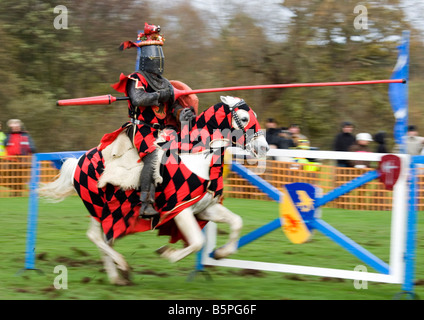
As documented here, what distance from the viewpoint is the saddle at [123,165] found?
5668 millimetres

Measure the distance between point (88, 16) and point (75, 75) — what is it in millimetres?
1650

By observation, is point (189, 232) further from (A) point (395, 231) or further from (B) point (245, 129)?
(A) point (395, 231)

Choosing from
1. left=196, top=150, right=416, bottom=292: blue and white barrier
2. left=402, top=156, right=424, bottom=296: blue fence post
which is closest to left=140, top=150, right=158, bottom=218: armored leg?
left=196, top=150, right=416, bottom=292: blue and white barrier

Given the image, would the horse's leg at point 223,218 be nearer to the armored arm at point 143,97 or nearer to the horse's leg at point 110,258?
the horse's leg at point 110,258

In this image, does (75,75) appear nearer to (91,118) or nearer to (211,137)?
(91,118)

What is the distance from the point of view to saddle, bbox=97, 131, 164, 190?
5.67 m

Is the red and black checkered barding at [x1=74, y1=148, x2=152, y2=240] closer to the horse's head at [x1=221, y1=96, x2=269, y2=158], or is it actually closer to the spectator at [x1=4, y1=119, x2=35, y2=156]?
the horse's head at [x1=221, y1=96, x2=269, y2=158]

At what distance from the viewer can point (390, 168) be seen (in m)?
5.11

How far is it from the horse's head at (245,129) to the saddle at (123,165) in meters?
0.67

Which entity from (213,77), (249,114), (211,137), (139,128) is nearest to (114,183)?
(139,128)

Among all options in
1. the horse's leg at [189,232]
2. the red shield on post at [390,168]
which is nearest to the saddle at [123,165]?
the horse's leg at [189,232]

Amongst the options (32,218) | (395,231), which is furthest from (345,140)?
(32,218)

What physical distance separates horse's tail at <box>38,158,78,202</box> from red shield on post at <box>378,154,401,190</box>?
2.81 meters

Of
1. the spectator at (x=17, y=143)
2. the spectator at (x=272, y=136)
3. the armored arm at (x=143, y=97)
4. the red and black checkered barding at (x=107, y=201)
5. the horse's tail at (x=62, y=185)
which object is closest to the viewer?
the armored arm at (x=143, y=97)
